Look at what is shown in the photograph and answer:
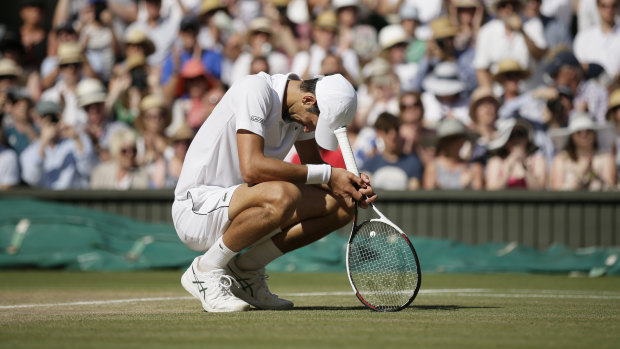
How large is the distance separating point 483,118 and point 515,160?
0.69 m

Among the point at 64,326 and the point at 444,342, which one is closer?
the point at 444,342

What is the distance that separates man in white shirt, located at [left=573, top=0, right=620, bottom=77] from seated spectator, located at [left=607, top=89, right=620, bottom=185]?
930 millimetres

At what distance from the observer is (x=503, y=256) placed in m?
11.2

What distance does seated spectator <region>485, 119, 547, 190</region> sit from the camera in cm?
1155

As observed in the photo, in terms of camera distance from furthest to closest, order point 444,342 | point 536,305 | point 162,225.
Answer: point 162,225 < point 536,305 < point 444,342

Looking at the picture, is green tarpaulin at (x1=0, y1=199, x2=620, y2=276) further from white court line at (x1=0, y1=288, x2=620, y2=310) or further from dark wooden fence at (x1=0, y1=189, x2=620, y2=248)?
white court line at (x1=0, y1=288, x2=620, y2=310)

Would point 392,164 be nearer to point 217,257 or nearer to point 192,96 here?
point 192,96

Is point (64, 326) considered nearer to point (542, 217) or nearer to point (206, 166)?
point (206, 166)

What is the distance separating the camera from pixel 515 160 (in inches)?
459

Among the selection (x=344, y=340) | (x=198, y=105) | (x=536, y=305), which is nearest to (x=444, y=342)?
(x=344, y=340)

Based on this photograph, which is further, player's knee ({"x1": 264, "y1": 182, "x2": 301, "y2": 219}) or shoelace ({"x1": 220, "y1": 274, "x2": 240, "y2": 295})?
shoelace ({"x1": 220, "y1": 274, "x2": 240, "y2": 295})

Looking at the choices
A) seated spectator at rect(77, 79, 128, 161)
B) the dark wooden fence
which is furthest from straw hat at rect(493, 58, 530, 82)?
seated spectator at rect(77, 79, 128, 161)

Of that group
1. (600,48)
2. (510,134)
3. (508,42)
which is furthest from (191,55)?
(600,48)

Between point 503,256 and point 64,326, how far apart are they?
22.9 feet
